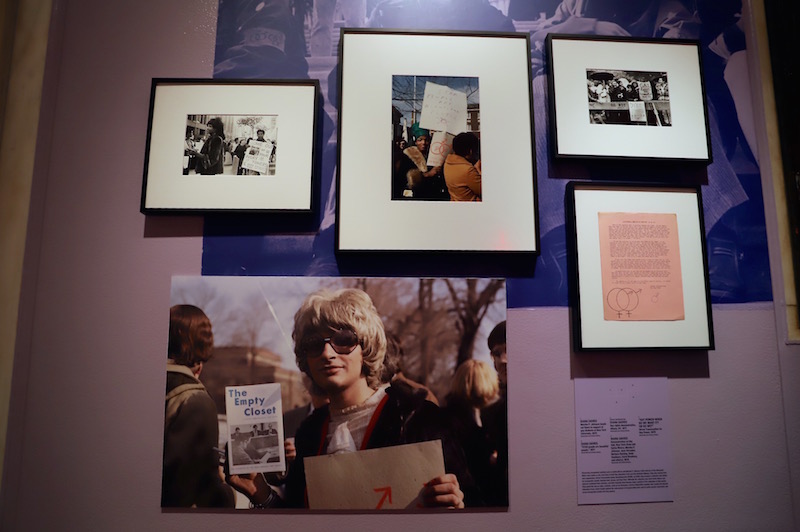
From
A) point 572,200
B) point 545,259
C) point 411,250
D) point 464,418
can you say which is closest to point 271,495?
point 464,418

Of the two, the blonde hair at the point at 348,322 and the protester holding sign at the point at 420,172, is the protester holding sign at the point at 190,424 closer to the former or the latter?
the blonde hair at the point at 348,322

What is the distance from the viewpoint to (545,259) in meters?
1.15

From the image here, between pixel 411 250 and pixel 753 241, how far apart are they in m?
0.79

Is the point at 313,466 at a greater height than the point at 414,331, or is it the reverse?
the point at 414,331

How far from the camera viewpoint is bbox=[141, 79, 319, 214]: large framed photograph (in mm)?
1121

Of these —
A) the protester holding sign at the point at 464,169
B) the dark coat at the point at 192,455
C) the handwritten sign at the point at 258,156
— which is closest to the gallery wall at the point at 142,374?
the dark coat at the point at 192,455

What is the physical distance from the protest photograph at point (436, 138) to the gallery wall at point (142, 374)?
1.09ft

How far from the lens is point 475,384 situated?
1089mm

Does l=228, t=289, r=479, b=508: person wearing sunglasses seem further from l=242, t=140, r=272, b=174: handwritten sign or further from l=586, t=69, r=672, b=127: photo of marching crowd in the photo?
l=586, t=69, r=672, b=127: photo of marching crowd

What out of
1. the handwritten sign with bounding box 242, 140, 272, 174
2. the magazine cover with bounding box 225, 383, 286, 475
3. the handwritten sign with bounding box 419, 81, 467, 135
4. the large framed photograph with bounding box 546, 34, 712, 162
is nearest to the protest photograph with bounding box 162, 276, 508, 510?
the magazine cover with bounding box 225, 383, 286, 475

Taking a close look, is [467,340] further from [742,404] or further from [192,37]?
[192,37]

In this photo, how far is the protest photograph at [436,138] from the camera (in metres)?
1.13

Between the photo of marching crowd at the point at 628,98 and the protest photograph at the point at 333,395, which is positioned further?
the photo of marching crowd at the point at 628,98

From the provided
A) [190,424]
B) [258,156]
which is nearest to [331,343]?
[190,424]
